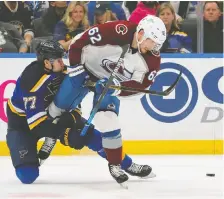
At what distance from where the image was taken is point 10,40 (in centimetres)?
682

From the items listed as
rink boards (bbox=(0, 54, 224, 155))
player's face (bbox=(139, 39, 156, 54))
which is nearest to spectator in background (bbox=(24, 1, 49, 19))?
rink boards (bbox=(0, 54, 224, 155))

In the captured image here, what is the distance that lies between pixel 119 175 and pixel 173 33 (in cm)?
263

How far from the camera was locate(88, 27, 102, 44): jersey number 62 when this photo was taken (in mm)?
4625

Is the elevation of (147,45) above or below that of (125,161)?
above

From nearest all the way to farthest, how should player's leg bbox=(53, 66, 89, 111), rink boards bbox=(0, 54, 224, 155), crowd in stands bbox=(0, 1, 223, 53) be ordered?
player's leg bbox=(53, 66, 89, 111) → rink boards bbox=(0, 54, 224, 155) → crowd in stands bbox=(0, 1, 223, 53)

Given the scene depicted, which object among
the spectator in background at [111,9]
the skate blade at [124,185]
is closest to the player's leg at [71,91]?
the skate blade at [124,185]

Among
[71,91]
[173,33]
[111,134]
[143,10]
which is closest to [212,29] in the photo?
[173,33]

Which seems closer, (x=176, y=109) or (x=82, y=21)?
(x=176, y=109)

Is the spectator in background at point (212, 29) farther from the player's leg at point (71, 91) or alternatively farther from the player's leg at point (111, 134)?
the player's leg at point (111, 134)

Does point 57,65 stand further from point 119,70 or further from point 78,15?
point 78,15

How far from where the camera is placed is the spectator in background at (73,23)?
268 inches

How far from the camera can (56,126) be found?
4891 millimetres

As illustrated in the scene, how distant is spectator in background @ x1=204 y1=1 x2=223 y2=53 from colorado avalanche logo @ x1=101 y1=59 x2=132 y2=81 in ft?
7.94

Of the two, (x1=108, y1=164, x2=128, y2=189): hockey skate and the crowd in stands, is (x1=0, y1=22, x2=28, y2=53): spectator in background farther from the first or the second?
(x1=108, y1=164, x2=128, y2=189): hockey skate
